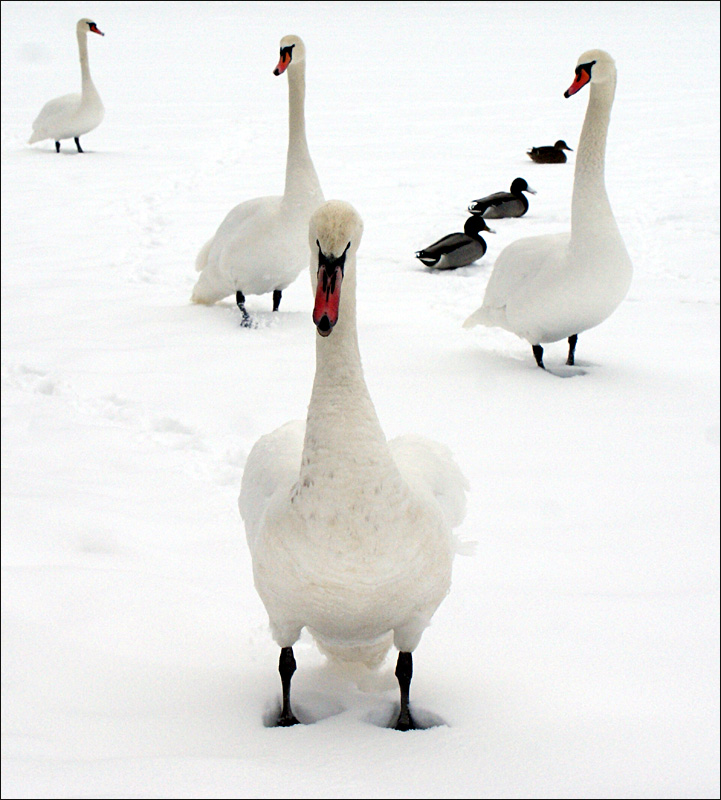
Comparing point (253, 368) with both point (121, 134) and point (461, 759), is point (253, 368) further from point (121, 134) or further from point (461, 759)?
point (121, 134)

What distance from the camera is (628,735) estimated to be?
2576 mm

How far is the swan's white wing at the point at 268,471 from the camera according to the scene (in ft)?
8.82

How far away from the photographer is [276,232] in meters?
6.40

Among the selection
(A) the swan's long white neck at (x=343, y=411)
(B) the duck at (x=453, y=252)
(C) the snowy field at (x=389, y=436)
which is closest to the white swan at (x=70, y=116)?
(C) the snowy field at (x=389, y=436)

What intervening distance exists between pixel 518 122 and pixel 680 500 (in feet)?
43.9

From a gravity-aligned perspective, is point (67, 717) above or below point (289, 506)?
below

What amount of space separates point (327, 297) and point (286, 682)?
43.3 inches

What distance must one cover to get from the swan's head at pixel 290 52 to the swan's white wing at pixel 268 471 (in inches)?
175

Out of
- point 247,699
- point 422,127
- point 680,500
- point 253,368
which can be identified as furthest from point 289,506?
point 422,127

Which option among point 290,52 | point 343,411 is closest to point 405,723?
point 343,411

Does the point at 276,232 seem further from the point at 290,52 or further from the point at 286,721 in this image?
the point at 286,721

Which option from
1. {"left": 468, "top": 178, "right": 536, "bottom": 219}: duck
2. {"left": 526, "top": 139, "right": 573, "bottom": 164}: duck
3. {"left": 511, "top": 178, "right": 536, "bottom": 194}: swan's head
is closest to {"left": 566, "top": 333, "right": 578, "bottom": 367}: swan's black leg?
{"left": 468, "top": 178, "right": 536, "bottom": 219}: duck

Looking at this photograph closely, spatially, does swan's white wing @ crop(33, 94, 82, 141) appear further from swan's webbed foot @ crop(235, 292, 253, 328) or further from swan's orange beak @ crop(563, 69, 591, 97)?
swan's orange beak @ crop(563, 69, 591, 97)

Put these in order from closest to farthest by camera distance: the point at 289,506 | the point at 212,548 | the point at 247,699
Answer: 1. the point at 289,506
2. the point at 247,699
3. the point at 212,548
